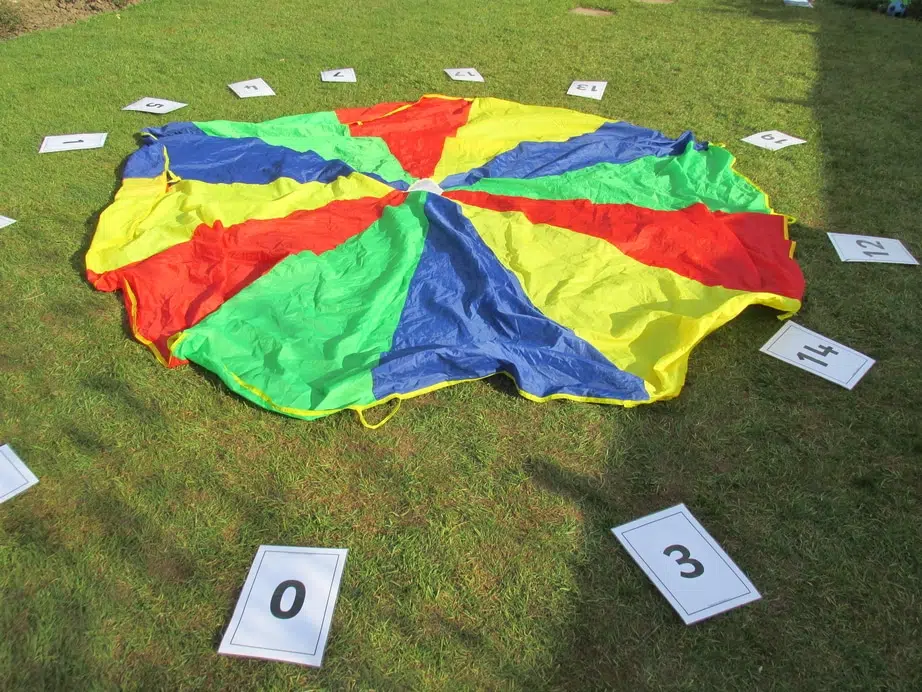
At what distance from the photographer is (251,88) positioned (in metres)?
4.57

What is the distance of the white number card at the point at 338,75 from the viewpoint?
4.72 metres

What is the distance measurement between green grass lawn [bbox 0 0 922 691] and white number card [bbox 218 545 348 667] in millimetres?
38

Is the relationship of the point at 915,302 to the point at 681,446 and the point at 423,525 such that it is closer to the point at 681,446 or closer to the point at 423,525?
the point at 681,446

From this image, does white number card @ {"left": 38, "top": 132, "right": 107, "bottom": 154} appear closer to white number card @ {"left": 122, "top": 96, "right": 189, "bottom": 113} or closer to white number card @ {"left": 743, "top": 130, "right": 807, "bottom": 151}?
white number card @ {"left": 122, "top": 96, "right": 189, "bottom": 113}

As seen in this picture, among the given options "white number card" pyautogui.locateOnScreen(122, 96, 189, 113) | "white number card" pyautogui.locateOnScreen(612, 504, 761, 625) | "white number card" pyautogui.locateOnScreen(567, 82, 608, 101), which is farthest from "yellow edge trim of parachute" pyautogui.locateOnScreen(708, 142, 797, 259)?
"white number card" pyautogui.locateOnScreen(122, 96, 189, 113)

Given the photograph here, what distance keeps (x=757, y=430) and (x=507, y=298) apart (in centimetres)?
101

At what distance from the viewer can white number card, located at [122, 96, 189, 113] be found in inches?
166

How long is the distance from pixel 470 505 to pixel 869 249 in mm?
2341

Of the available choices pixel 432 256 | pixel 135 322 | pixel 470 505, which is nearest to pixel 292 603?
pixel 470 505

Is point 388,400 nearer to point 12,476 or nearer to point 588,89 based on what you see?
point 12,476

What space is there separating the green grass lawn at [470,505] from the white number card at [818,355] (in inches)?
2.1

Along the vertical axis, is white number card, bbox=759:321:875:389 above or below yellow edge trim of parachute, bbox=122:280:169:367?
above

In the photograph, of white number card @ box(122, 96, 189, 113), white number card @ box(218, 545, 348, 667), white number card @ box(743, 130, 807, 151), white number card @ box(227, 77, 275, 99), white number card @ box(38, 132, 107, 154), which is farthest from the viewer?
white number card @ box(227, 77, 275, 99)

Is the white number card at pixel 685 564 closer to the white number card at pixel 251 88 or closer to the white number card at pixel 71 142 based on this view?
the white number card at pixel 71 142
